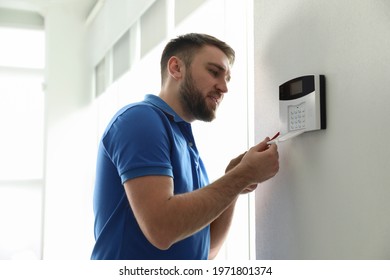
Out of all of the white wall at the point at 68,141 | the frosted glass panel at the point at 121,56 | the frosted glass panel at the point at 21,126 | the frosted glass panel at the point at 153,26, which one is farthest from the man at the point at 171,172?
the white wall at the point at 68,141

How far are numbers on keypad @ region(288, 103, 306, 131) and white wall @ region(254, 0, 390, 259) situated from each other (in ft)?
0.08

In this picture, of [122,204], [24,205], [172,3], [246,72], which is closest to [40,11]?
[24,205]

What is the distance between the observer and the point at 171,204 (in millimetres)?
710

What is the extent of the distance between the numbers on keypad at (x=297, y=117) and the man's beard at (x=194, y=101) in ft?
0.63

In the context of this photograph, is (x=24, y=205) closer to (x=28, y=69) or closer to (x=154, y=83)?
(x=28, y=69)

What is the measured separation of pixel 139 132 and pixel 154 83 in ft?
3.90

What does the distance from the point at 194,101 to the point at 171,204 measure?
0.97 ft

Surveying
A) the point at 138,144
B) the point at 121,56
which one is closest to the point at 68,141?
the point at 121,56

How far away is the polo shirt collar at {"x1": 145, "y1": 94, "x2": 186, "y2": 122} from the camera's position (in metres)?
0.89

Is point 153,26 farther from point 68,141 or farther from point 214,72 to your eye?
point 68,141

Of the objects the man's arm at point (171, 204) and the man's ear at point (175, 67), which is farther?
the man's ear at point (175, 67)

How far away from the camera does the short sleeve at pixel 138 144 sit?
28.8 inches

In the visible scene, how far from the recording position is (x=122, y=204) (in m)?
0.82

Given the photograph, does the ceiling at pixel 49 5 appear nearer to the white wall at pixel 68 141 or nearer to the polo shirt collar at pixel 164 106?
the white wall at pixel 68 141
